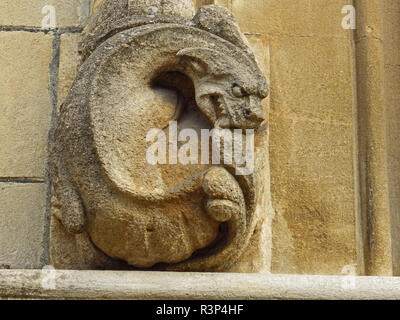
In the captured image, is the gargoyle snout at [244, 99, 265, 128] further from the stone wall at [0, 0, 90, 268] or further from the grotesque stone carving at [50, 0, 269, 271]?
the stone wall at [0, 0, 90, 268]

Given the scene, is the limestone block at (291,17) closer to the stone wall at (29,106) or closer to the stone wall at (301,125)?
the stone wall at (301,125)

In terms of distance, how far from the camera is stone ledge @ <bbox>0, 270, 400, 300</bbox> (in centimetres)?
155

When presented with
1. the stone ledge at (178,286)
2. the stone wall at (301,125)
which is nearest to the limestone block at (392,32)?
the stone wall at (301,125)

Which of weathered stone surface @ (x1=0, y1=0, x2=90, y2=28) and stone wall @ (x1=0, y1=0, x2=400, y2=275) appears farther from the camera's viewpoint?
weathered stone surface @ (x1=0, y1=0, x2=90, y2=28)

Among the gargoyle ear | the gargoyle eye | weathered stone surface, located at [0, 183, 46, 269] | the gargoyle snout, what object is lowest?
weathered stone surface, located at [0, 183, 46, 269]

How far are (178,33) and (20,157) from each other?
600mm

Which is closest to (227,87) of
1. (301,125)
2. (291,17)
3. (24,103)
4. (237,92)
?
(237,92)

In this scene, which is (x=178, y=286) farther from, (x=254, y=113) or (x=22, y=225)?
(x=22, y=225)

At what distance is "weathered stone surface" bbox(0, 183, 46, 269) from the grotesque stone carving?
183 millimetres

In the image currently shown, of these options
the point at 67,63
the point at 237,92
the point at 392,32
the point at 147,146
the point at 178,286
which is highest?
the point at 392,32

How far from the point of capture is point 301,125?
6.71 ft

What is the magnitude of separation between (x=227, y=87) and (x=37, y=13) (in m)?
0.78

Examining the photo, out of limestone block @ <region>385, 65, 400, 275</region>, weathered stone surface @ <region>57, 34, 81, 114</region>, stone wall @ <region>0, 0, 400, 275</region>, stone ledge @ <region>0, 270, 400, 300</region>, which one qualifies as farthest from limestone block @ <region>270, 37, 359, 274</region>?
weathered stone surface @ <region>57, 34, 81, 114</region>

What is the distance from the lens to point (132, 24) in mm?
1755
